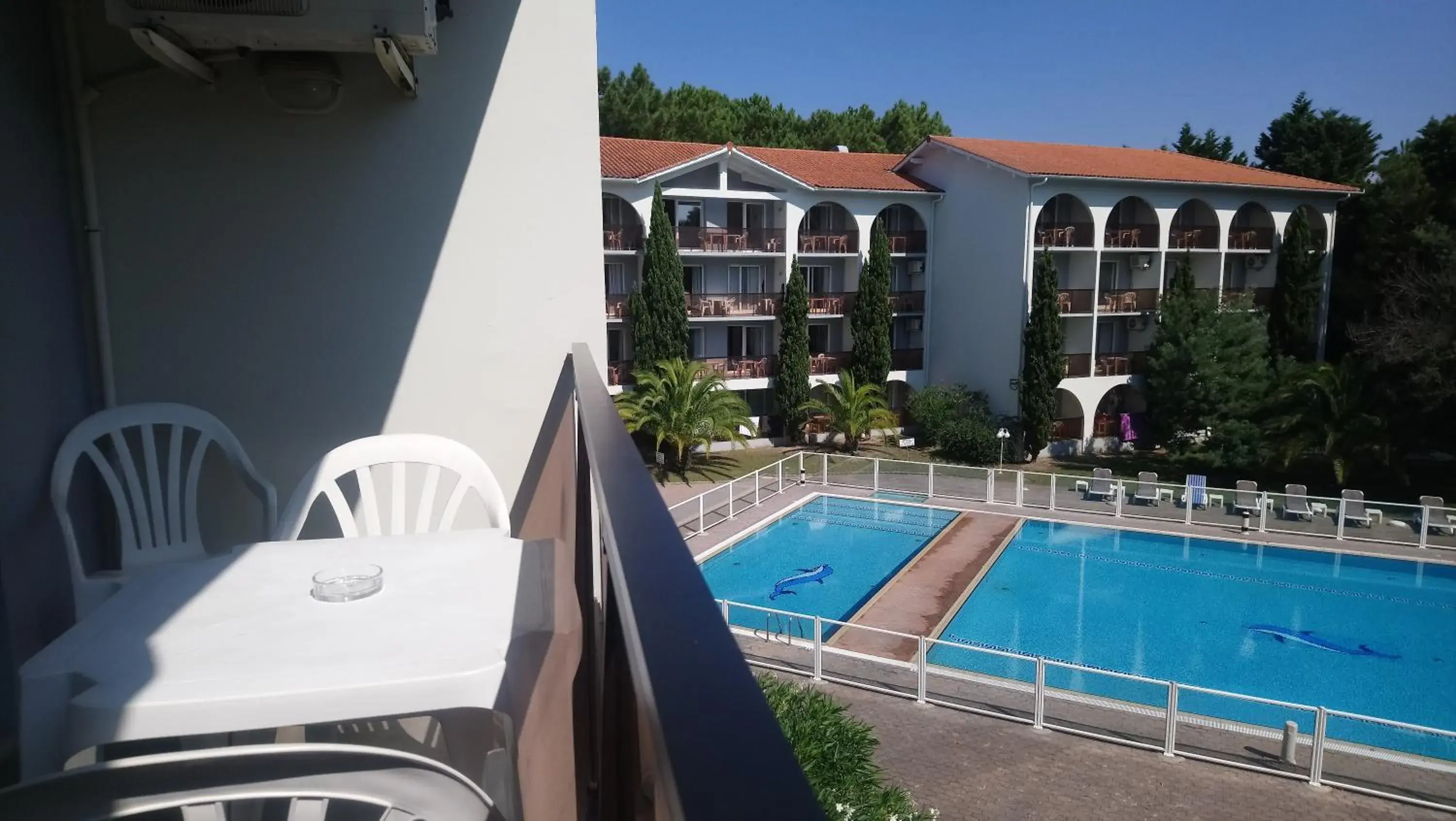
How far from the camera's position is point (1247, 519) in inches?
619

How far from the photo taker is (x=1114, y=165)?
81.6 feet

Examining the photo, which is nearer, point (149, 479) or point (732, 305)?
Result: point (149, 479)

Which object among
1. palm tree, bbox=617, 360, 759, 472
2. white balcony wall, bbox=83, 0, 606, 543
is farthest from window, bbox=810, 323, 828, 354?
white balcony wall, bbox=83, 0, 606, 543

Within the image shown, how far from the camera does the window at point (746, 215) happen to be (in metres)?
24.7

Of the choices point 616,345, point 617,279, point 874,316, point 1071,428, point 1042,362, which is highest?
point 617,279

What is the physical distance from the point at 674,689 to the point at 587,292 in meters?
3.35

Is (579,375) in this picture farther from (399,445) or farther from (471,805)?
(471,805)

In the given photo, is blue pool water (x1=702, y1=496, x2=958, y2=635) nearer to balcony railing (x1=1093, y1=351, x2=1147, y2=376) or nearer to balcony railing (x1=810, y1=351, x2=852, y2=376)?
balcony railing (x1=810, y1=351, x2=852, y2=376)

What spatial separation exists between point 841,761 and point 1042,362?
17.9 metres

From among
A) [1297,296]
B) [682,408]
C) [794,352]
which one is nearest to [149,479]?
[682,408]

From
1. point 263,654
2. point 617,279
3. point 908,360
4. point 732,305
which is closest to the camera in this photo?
point 263,654

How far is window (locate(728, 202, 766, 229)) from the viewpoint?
2466 centimetres

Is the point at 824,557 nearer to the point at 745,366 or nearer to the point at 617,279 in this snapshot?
the point at 745,366

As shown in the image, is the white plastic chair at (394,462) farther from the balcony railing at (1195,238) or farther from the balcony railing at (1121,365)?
the balcony railing at (1195,238)
